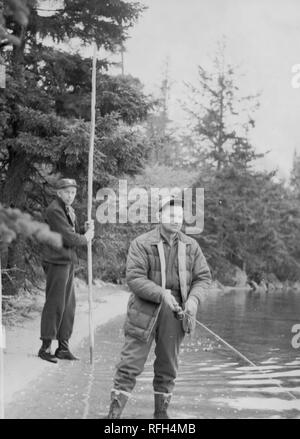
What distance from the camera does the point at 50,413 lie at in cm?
452

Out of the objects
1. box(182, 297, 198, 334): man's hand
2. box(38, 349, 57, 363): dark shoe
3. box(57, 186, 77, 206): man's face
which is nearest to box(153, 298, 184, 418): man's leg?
box(182, 297, 198, 334): man's hand

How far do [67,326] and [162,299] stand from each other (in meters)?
2.56

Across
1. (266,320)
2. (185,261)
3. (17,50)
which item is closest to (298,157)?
(266,320)

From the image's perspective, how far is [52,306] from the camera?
6559mm

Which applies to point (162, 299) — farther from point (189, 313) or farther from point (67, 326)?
point (67, 326)

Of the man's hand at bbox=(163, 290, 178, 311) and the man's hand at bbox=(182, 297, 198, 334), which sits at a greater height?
the man's hand at bbox=(163, 290, 178, 311)

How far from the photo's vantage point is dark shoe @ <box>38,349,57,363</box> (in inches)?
250

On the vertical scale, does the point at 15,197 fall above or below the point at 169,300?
above

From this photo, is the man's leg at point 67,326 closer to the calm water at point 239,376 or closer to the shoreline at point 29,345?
the shoreline at point 29,345

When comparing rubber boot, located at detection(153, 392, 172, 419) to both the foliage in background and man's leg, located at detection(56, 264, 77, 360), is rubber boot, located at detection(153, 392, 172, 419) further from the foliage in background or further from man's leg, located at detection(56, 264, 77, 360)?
the foliage in background

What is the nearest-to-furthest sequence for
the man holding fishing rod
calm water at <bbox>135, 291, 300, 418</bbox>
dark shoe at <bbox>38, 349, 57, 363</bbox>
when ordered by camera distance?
the man holding fishing rod < calm water at <bbox>135, 291, 300, 418</bbox> < dark shoe at <bbox>38, 349, 57, 363</bbox>

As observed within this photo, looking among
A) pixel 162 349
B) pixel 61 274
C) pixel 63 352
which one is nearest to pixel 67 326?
pixel 63 352

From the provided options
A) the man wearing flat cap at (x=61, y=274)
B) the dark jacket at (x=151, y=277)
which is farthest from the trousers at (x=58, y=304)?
the dark jacket at (x=151, y=277)

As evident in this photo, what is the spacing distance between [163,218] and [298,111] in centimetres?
4124
